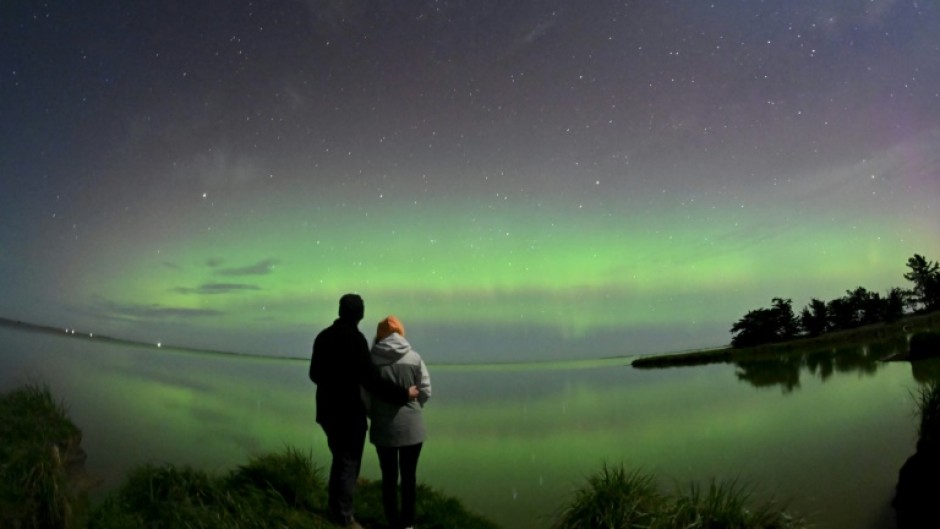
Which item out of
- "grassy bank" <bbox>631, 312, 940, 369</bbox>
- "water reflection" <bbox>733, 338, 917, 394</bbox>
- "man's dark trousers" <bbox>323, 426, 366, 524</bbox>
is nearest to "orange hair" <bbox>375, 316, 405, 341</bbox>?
"man's dark trousers" <bbox>323, 426, 366, 524</bbox>

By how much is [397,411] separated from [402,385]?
1.10ft

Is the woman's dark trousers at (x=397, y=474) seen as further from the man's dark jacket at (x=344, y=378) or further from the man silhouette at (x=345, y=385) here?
the man's dark jacket at (x=344, y=378)

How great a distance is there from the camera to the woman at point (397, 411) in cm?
593

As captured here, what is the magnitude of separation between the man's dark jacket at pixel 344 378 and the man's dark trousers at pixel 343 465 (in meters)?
0.10

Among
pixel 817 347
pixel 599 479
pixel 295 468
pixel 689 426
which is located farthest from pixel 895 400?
pixel 817 347

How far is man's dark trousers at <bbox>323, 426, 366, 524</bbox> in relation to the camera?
20.4ft

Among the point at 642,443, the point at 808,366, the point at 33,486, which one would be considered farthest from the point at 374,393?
the point at 808,366

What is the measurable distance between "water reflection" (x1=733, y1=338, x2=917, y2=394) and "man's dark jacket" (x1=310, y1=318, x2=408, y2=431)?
3947 cm

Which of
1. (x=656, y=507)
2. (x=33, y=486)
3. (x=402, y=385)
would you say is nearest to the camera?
(x=402, y=385)

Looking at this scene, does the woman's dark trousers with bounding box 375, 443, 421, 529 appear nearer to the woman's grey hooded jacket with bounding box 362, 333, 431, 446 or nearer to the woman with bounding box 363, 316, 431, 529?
the woman with bounding box 363, 316, 431, 529

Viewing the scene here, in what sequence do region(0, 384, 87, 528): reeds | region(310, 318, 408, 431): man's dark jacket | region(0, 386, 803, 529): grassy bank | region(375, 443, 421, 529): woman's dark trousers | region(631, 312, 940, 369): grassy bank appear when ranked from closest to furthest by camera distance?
region(310, 318, 408, 431): man's dark jacket < region(375, 443, 421, 529): woman's dark trousers < region(0, 386, 803, 529): grassy bank < region(0, 384, 87, 528): reeds < region(631, 312, 940, 369): grassy bank

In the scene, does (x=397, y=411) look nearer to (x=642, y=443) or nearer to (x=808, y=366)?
(x=642, y=443)

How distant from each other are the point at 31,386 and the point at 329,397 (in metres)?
13.4

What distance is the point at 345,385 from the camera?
602 cm
